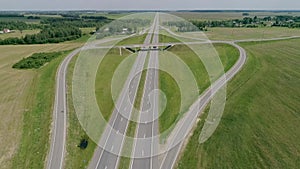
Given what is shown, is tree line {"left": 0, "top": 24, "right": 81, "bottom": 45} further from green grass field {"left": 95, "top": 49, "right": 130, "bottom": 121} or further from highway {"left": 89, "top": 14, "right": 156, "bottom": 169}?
highway {"left": 89, "top": 14, "right": 156, "bottom": 169}

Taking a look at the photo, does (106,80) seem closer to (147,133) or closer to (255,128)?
(147,133)

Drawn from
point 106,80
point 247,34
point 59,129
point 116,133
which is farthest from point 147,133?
point 247,34

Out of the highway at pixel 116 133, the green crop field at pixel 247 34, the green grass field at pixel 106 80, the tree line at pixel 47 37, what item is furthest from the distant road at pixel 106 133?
the green crop field at pixel 247 34

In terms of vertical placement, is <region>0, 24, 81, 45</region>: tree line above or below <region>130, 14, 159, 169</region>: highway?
above

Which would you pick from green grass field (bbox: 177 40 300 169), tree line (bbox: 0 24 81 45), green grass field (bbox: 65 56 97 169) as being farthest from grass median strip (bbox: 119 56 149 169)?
tree line (bbox: 0 24 81 45)

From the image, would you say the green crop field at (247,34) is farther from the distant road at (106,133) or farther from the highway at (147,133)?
the highway at (147,133)

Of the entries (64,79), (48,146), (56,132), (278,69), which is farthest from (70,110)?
(278,69)
